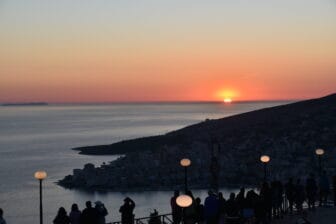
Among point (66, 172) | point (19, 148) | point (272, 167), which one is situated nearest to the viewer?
point (272, 167)

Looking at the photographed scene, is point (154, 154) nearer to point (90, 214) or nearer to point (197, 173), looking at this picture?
point (197, 173)

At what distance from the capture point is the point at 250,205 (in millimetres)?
15164

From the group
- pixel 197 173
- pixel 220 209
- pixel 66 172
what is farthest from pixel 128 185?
pixel 220 209

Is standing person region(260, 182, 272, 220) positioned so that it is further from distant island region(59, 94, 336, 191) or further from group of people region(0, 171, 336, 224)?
distant island region(59, 94, 336, 191)

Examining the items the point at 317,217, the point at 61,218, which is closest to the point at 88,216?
the point at 61,218

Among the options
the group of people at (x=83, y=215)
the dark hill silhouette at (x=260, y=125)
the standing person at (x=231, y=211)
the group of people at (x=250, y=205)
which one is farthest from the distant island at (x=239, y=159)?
the group of people at (x=83, y=215)

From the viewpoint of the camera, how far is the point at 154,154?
5975 cm

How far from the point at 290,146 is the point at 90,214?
45.2 metres

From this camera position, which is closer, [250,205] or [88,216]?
[88,216]

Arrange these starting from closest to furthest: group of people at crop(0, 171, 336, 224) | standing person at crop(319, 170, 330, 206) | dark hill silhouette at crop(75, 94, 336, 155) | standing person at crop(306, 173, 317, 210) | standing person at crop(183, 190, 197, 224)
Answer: group of people at crop(0, 171, 336, 224), standing person at crop(183, 190, 197, 224), standing person at crop(306, 173, 317, 210), standing person at crop(319, 170, 330, 206), dark hill silhouette at crop(75, 94, 336, 155)

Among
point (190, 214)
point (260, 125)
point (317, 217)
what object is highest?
point (260, 125)

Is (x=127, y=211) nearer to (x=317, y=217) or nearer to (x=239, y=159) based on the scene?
(x=317, y=217)

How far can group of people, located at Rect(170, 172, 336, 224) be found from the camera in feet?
47.2

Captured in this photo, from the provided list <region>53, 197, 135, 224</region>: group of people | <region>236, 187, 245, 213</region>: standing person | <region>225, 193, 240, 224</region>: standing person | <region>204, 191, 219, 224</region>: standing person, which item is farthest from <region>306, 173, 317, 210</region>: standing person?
<region>53, 197, 135, 224</region>: group of people
